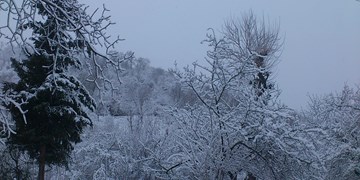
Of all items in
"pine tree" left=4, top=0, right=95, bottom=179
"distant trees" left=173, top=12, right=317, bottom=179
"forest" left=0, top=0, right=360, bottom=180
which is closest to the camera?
"forest" left=0, top=0, right=360, bottom=180

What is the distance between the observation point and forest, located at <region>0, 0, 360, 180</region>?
4.48m

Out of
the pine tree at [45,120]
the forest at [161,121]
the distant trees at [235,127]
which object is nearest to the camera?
the forest at [161,121]

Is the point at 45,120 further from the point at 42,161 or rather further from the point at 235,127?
the point at 235,127

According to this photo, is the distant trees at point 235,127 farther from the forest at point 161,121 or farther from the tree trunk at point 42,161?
the tree trunk at point 42,161

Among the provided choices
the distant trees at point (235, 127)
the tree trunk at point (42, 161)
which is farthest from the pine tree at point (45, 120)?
the distant trees at point (235, 127)

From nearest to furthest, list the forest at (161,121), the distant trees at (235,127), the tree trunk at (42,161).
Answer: the forest at (161,121)
the distant trees at (235,127)
the tree trunk at (42,161)

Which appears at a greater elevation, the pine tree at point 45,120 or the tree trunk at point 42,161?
the pine tree at point 45,120

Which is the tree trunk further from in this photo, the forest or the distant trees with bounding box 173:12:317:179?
the distant trees with bounding box 173:12:317:179

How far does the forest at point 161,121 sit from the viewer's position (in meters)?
4.48

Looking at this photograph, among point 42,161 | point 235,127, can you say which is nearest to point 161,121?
point 42,161

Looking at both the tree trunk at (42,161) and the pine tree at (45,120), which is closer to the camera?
the pine tree at (45,120)

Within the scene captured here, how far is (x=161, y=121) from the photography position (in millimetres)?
20906

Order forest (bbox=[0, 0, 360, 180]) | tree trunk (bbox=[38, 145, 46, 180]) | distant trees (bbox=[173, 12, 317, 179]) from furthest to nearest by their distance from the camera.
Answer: tree trunk (bbox=[38, 145, 46, 180]), distant trees (bbox=[173, 12, 317, 179]), forest (bbox=[0, 0, 360, 180])

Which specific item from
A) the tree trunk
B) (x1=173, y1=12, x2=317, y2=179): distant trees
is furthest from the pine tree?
(x1=173, y1=12, x2=317, y2=179): distant trees
